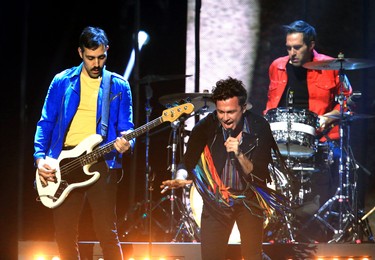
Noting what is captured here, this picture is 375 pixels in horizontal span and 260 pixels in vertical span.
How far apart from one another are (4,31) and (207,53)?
243cm

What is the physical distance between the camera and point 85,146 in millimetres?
4523

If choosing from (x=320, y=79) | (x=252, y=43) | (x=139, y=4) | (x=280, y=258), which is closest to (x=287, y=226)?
(x=280, y=258)

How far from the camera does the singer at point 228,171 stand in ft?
13.5

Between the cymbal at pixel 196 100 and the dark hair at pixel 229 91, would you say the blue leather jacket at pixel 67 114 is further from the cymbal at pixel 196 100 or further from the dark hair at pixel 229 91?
the cymbal at pixel 196 100

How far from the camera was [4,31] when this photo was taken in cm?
616

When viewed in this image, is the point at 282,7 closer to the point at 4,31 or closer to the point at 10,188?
Result: the point at 4,31

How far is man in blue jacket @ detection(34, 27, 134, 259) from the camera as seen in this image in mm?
4387

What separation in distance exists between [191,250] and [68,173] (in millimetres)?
1427

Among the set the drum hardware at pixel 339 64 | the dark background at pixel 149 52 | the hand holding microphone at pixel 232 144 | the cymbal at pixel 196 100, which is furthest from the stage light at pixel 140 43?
the hand holding microphone at pixel 232 144

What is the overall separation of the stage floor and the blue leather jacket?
3.38ft

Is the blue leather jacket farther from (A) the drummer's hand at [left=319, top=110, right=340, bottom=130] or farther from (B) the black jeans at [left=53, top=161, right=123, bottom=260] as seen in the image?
(A) the drummer's hand at [left=319, top=110, right=340, bottom=130]

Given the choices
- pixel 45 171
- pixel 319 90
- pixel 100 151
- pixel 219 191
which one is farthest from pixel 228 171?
pixel 319 90

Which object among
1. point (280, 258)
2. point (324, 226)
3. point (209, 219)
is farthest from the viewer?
point (324, 226)

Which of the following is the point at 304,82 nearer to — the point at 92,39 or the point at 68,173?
the point at 92,39
